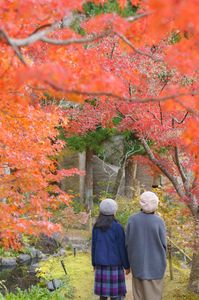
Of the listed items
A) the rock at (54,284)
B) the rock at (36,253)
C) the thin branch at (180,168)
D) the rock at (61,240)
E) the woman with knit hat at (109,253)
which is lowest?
the rock at (54,284)

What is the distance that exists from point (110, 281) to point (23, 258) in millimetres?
6403

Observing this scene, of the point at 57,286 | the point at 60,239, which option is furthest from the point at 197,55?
the point at 60,239

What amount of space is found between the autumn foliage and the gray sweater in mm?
942

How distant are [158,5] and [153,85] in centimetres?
506

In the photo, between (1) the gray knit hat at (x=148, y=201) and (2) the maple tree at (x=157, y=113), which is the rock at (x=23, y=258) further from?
(1) the gray knit hat at (x=148, y=201)

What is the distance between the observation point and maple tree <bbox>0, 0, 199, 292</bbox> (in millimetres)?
3383

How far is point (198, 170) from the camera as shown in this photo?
5.75 metres

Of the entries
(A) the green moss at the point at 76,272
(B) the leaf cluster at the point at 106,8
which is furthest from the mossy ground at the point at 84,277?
(B) the leaf cluster at the point at 106,8

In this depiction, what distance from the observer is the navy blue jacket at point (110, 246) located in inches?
246

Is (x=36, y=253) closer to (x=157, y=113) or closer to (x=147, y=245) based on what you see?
(x=157, y=113)

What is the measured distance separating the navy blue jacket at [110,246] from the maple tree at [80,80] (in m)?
0.94

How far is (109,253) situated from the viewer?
6.27m

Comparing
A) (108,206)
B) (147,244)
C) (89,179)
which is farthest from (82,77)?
(89,179)

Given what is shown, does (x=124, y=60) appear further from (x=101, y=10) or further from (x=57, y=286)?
(x=101, y=10)
